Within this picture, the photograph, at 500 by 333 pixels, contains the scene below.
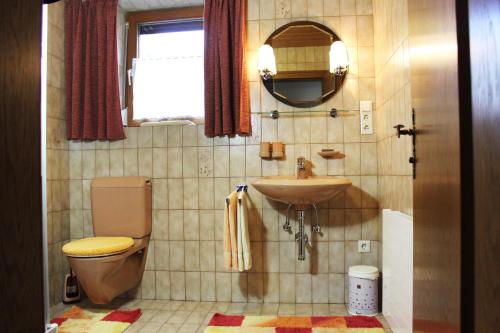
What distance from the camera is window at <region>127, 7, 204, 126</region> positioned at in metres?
2.56

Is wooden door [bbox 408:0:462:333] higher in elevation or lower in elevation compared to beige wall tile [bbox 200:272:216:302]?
higher

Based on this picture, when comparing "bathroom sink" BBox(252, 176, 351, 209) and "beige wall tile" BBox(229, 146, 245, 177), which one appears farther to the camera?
"beige wall tile" BBox(229, 146, 245, 177)

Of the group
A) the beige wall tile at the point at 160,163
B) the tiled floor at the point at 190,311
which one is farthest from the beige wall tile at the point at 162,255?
the beige wall tile at the point at 160,163

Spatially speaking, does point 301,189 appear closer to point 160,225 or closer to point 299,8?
point 160,225

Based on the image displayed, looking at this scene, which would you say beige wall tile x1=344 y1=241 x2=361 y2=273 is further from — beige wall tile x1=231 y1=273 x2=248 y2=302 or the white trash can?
beige wall tile x1=231 y1=273 x2=248 y2=302

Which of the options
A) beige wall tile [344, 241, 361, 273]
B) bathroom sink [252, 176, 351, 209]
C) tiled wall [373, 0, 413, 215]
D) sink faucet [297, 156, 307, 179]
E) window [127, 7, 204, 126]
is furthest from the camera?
window [127, 7, 204, 126]

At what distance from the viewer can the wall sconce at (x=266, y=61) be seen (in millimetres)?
2293

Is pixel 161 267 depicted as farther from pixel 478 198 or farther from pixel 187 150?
pixel 478 198

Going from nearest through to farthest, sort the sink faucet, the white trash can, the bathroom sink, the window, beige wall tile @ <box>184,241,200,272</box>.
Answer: the bathroom sink, the white trash can, the sink faucet, beige wall tile @ <box>184,241,200,272</box>, the window

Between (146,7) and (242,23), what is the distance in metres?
0.88

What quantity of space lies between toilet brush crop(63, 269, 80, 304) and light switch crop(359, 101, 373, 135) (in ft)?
7.53

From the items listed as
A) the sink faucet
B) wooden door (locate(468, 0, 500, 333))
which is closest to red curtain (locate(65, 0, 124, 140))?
the sink faucet

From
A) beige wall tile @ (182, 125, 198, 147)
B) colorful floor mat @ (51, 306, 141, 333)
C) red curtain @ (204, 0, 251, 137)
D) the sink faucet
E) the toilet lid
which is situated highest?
red curtain @ (204, 0, 251, 137)

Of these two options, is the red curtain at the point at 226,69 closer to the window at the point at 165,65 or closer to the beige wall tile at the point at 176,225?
the window at the point at 165,65
